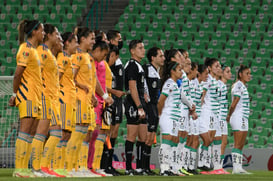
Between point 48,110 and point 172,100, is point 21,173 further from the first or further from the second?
point 172,100

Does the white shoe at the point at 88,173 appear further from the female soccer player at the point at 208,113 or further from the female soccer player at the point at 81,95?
the female soccer player at the point at 208,113

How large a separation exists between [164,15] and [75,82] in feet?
37.3

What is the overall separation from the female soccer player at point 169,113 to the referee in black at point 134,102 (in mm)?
355

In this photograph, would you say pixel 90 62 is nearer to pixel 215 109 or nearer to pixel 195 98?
pixel 195 98

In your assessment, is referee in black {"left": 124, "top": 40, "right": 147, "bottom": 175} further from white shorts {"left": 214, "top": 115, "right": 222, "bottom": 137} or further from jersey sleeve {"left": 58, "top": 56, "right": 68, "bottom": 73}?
white shorts {"left": 214, "top": 115, "right": 222, "bottom": 137}

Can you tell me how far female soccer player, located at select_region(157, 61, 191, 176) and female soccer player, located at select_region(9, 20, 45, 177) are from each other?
2.43 metres

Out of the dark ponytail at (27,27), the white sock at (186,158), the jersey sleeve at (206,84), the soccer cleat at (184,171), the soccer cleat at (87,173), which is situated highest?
the dark ponytail at (27,27)

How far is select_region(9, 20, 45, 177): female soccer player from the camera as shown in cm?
715

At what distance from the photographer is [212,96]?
12.4 m

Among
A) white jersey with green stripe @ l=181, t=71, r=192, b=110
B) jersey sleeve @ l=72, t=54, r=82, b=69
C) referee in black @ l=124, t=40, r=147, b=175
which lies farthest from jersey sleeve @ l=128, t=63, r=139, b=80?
jersey sleeve @ l=72, t=54, r=82, b=69

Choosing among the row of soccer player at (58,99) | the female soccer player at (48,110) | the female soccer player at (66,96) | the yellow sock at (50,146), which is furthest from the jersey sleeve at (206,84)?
the yellow sock at (50,146)

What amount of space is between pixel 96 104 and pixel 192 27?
442 inches

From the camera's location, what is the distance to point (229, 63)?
18.3 m

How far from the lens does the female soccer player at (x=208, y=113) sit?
12.1 m
